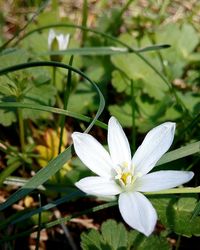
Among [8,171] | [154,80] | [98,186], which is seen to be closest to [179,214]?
[98,186]

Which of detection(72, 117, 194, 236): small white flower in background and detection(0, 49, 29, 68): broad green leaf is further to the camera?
detection(0, 49, 29, 68): broad green leaf

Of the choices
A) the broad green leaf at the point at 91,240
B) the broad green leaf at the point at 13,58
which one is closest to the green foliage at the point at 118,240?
the broad green leaf at the point at 91,240

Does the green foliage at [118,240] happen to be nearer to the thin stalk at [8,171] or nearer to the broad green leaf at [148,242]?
the broad green leaf at [148,242]

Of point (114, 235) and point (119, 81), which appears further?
point (119, 81)

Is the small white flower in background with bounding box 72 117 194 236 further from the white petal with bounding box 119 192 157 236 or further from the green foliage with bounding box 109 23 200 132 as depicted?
the green foliage with bounding box 109 23 200 132

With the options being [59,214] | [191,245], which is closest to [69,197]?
[59,214]

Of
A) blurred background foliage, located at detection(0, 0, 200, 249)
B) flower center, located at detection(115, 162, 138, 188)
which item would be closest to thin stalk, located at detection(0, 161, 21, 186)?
blurred background foliage, located at detection(0, 0, 200, 249)

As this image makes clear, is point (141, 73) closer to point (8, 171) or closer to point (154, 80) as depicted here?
point (154, 80)
